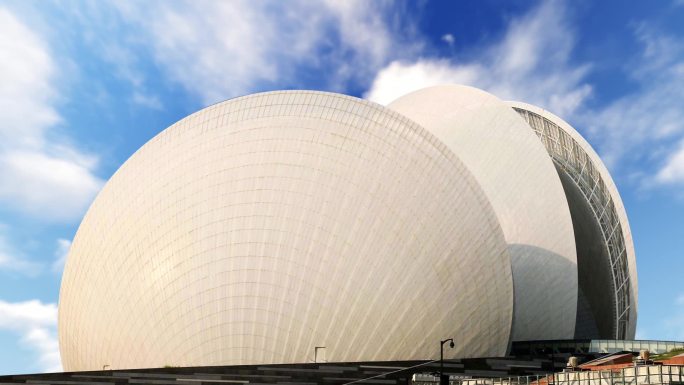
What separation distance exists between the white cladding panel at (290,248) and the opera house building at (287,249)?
0.22 ft

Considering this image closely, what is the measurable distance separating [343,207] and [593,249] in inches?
1221

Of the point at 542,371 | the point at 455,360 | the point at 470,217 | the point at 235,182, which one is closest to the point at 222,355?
the point at 235,182

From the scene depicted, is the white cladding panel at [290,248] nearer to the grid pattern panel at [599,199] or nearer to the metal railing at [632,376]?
the metal railing at [632,376]

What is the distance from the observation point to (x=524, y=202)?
4512 centimetres

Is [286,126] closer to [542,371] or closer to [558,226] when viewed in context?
[542,371]

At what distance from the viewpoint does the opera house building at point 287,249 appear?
93.1ft

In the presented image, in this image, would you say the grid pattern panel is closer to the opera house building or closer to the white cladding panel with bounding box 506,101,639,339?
the white cladding panel with bounding box 506,101,639,339

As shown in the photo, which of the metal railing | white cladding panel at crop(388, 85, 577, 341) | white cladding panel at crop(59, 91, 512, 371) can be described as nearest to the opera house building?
white cladding panel at crop(59, 91, 512, 371)

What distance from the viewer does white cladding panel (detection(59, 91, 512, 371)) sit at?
28391 mm

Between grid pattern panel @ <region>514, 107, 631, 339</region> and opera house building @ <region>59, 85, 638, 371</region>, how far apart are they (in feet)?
68.9

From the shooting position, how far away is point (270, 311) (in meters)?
28.1

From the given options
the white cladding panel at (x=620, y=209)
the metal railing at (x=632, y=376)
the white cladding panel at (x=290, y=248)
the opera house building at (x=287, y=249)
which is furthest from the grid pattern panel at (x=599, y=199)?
the metal railing at (x=632, y=376)

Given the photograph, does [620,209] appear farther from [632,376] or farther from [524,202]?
[632,376]

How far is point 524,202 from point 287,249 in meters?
22.5
